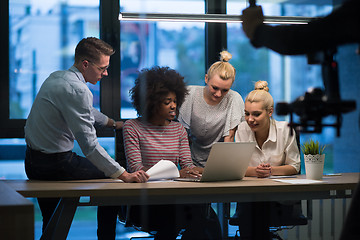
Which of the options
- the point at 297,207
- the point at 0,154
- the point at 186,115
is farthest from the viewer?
the point at 0,154

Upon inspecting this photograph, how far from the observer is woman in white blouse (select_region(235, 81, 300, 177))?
6.96 ft

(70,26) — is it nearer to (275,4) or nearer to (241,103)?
(241,103)

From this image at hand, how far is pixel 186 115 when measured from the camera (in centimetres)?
243

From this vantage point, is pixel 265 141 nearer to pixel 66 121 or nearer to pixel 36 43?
pixel 66 121

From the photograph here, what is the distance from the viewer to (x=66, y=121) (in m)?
1.88

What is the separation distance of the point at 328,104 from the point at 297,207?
3.73 feet

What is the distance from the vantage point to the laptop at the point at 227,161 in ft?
5.65

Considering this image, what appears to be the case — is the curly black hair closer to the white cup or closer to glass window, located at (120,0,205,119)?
glass window, located at (120,0,205,119)

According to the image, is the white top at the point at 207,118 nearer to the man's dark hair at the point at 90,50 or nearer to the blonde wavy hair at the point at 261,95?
the blonde wavy hair at the point at 261,95

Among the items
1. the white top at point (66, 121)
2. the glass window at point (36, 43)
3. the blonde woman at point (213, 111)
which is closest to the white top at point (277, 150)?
the blonde woman at point (213, 111)

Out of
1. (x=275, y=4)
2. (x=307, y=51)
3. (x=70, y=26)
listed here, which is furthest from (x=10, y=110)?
(x=307, y=51)

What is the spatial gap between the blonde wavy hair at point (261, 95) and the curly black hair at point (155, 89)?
1.16 feet

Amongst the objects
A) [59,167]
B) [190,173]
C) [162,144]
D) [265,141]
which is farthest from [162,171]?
[265,141]

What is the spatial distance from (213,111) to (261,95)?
1.26 feet
